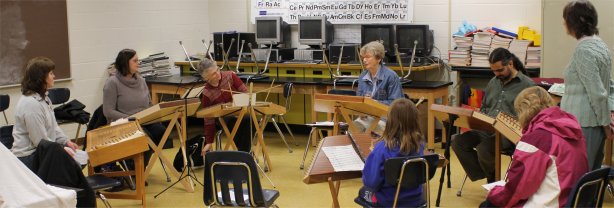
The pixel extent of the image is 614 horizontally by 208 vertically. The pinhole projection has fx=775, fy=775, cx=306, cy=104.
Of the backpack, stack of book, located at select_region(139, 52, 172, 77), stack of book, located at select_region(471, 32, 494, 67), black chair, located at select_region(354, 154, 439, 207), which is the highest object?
stack of book, located at select_region(471, 32, 494, 67)

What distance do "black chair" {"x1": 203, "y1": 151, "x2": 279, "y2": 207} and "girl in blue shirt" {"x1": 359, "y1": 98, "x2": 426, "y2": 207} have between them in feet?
2.15

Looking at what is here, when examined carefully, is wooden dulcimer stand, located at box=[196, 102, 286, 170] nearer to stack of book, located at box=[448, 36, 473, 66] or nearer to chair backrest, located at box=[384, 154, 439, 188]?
stack of book, located at box=[448, 36, 473, 66]

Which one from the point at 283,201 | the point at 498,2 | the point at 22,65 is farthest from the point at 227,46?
the point at 283,201

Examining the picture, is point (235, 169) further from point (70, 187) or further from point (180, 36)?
point (180, 36)

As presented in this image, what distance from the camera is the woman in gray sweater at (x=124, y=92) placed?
657 centimetres

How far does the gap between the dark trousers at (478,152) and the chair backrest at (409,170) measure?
5.46 ft

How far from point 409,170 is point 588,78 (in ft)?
4.53

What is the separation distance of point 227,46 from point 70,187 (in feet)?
16.9

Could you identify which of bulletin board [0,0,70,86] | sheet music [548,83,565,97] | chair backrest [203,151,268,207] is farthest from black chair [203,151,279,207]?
bulletin board [0,0,70,86]

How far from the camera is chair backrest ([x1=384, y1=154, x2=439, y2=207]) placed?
4102 millimetres

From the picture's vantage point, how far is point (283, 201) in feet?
19.7

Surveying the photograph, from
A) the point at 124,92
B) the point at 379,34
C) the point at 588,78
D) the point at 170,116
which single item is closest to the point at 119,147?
the point at 170,116

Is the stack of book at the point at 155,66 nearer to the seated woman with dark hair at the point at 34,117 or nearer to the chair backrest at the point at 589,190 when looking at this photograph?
the seated woman with dark hair at the point at 34,117

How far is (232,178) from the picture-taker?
14.7 feet
